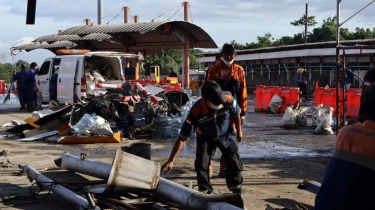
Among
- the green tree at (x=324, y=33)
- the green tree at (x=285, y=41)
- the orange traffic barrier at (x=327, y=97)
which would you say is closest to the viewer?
the orange traffic barrier at (x=327, y=97)

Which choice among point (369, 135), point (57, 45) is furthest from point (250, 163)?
point (57, 45)

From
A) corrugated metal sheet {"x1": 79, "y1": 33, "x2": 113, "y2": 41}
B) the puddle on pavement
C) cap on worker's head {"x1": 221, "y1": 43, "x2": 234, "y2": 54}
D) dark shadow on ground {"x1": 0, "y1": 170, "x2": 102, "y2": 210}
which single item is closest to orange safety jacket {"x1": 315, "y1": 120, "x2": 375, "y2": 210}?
dark shadow on ground {"x1": 0, "y1": 170, "x2": 102, "y2": 210}

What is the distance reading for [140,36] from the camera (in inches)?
1101

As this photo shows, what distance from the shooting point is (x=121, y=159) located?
6285 millimetres

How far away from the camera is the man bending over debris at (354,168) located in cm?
293

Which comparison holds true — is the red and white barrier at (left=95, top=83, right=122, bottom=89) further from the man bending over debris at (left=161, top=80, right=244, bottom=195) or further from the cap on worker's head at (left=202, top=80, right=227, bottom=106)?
the cap on worker's head at (left=202, top=80, right=227, bottom=106)

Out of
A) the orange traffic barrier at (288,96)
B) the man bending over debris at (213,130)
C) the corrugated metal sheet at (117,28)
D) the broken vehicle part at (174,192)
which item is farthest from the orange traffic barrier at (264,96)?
the man bending over debris at (213,130)

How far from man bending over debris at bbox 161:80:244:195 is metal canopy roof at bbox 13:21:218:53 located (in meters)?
17.3

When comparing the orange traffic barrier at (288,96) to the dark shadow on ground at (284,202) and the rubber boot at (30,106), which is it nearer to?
the rubber boot at (30,106)

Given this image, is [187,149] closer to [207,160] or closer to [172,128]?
[172,128]

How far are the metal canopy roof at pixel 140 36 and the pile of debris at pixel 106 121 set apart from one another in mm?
10145

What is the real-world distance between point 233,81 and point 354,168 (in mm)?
5020

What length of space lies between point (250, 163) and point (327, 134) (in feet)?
16.0

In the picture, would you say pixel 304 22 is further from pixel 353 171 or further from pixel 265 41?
pixel 353 171
